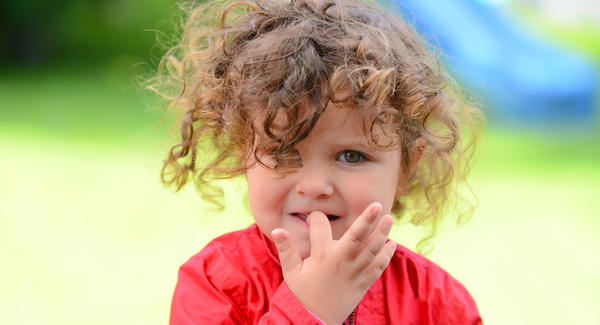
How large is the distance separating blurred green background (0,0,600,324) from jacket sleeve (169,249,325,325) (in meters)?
0.65

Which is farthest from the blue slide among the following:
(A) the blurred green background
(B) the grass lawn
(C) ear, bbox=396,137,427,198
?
(C) ear, bbox=396,137,427,198

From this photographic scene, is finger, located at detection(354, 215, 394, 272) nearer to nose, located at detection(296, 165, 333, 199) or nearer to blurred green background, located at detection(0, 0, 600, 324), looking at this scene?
nose, located at detection(296, 165, 333, 199)

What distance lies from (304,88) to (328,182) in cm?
23

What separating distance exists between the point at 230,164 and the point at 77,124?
5.49 metres

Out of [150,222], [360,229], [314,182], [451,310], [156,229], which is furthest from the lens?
[150,222]

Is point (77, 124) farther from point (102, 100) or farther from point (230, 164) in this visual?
point (230, 164)

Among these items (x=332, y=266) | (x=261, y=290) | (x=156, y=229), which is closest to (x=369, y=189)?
(x=332, y=266)

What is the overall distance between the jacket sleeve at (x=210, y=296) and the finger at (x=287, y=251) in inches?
6.7

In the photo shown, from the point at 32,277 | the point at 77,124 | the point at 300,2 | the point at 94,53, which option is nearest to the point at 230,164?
the point at 300,2

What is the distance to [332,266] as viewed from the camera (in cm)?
173

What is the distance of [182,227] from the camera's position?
4.55 metres

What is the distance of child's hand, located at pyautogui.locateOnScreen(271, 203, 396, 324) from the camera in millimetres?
1729

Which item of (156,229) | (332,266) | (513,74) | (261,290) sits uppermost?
(513,74)

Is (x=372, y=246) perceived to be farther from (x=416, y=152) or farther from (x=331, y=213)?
(x=416, y=152)
